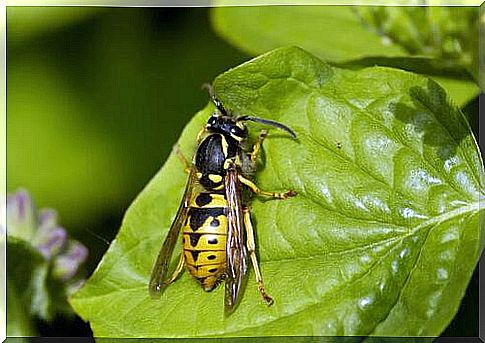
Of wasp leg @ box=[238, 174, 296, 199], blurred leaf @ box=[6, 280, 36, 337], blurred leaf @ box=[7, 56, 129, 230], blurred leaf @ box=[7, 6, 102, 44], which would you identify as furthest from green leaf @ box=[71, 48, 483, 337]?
blurred leaf @ box=[7, 6, 102, 44]

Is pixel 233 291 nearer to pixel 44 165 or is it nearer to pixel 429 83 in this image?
pixel 429 83

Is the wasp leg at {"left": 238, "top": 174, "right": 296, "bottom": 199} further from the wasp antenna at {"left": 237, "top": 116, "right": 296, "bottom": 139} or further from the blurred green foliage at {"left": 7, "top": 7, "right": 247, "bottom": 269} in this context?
the blurred green foliage at {"left": 7, "top": 7, "right": 247, "bottom": 269}

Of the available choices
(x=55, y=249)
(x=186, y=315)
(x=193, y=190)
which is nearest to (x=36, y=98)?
(x=55, y=249)

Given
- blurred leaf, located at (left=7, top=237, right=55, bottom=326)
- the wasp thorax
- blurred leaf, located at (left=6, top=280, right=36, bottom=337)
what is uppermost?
the wasp thorax

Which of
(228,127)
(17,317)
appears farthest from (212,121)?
(17,317)

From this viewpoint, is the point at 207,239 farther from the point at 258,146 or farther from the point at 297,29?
the point at 297,29

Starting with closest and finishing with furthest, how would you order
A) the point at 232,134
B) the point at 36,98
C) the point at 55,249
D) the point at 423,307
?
the point at 423,307 → the point at 232,134 → the point at 55,249 → the point at 36,98
